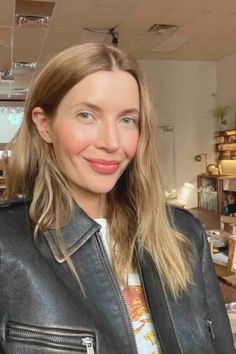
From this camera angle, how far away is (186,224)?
3.56ft

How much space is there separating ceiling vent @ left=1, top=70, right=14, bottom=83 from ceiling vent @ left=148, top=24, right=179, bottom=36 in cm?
341

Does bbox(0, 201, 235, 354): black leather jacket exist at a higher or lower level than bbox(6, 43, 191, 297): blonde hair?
lower

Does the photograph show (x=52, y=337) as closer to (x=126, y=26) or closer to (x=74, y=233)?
(x=74, y=233)

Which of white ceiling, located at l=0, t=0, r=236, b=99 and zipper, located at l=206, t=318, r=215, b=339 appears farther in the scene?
white ceiling, located at l=0, t=0, r=236, b=99

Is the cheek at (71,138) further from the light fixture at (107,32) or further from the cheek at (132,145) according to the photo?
the light fixture at (107,32)

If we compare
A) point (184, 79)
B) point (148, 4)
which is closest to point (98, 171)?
point (148, 4)

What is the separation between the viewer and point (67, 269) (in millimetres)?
828

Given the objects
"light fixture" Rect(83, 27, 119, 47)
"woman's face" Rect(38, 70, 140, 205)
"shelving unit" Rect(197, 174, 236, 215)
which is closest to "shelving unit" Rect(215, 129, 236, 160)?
Result: "shelving unit" Rect(197, 174, 236, 215)

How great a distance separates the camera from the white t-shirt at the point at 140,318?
0.89 meters

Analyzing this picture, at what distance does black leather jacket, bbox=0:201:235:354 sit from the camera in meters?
0.75

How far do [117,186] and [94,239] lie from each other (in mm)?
254

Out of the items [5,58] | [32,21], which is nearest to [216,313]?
[32,21]

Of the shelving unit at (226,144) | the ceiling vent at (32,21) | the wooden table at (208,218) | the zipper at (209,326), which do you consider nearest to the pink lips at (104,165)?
the zipper at (209,326)

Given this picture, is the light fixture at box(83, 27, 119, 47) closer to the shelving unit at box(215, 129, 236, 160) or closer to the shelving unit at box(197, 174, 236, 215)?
the shelving unit at box(215, 129, 236, 160)
